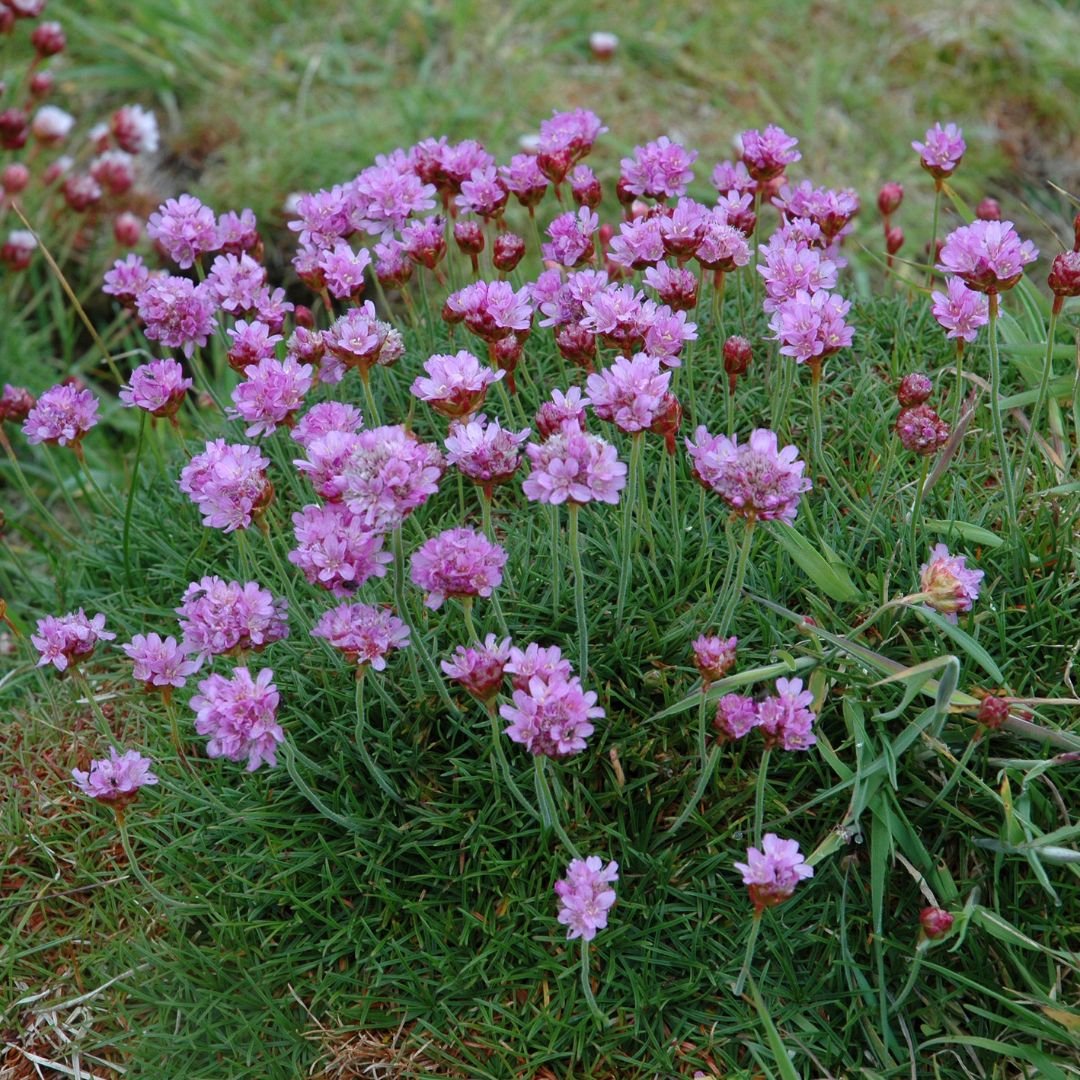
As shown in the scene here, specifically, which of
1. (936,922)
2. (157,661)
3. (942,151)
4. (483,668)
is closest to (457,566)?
(483,668)

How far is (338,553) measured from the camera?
174cm

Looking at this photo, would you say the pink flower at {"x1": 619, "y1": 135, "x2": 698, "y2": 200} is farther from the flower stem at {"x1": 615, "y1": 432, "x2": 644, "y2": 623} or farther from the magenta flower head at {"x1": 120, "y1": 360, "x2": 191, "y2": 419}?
the magenta flower head at {"x1": 120, "y1": 360, "x2": 191, "y2": 419}

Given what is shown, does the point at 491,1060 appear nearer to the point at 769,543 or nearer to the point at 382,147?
the point at 769,543

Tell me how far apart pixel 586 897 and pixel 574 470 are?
0.59 meters

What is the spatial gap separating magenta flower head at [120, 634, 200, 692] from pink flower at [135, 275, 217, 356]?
571 mm

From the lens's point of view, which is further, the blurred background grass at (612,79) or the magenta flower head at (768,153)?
the blurred background grass at (612,79)

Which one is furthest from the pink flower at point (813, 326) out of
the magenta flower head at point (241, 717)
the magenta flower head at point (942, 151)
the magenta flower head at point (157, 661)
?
the magenta flower head at point (157, 661)

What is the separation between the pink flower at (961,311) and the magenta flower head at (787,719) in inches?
29.5

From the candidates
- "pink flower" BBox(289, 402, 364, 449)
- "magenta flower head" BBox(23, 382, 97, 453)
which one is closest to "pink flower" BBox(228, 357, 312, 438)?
"pink flower" BBox(289, 402, 364, 449)

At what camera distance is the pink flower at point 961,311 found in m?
2.16

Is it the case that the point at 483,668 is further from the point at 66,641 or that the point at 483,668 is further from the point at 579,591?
the point at 66,641

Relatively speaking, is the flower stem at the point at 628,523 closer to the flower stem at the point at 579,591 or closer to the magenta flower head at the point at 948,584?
the flower stem at the point at 579,591

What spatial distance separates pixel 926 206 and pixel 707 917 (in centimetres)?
383

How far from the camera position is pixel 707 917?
204 cm
